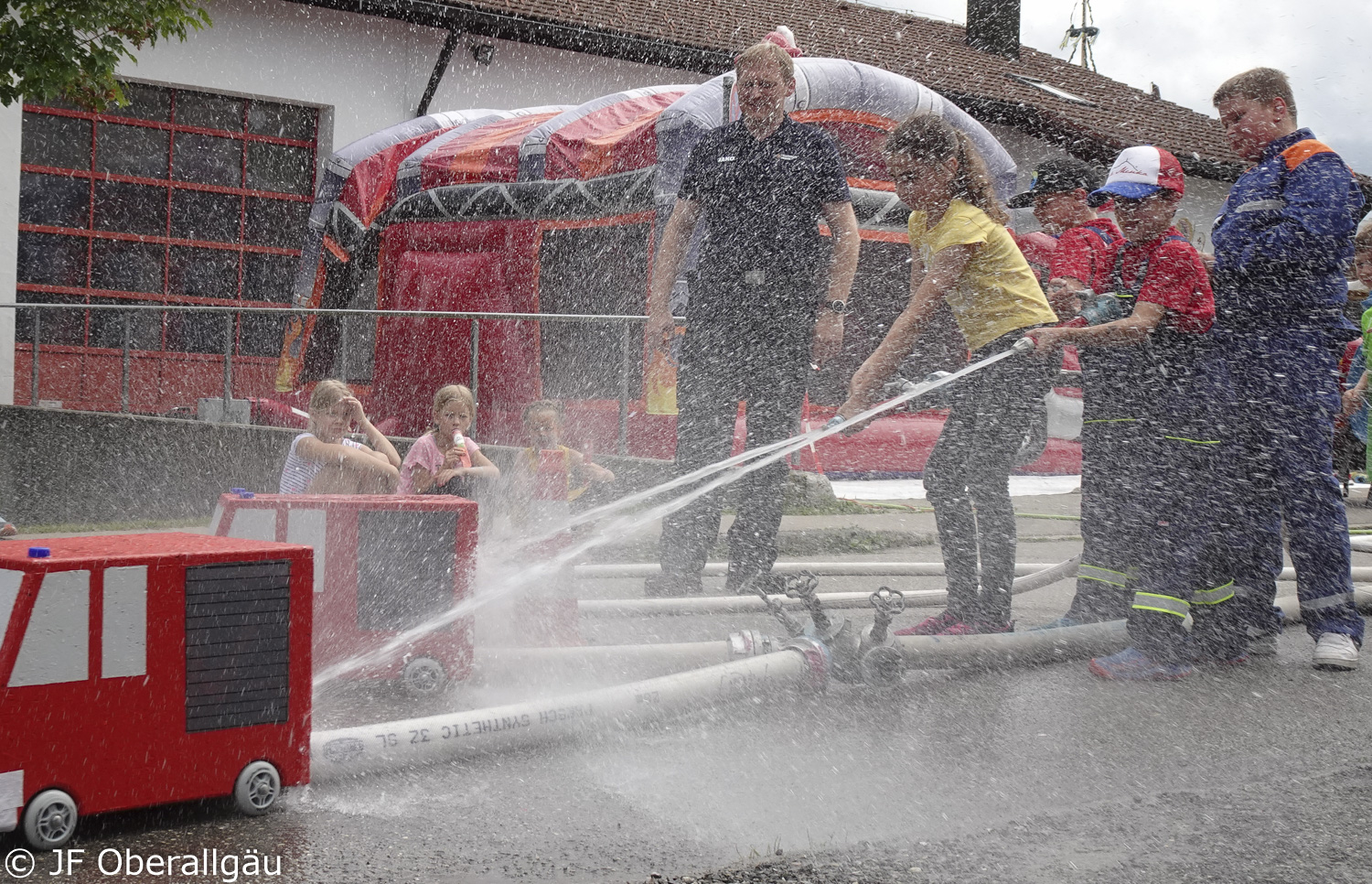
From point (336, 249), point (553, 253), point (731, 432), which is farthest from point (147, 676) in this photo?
A: point (336, 249)

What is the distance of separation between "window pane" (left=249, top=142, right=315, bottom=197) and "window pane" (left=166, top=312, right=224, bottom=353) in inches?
86.1

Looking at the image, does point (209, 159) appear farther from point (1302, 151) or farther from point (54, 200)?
point (1302, 151)

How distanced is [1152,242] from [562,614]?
102 inches

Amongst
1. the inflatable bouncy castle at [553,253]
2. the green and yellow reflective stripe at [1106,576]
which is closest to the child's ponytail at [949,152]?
the green and yellow reflective stripe at [1106,576]

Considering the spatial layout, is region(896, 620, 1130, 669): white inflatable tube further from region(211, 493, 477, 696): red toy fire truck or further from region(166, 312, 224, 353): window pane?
region(166, 312, 224, 353): window pane

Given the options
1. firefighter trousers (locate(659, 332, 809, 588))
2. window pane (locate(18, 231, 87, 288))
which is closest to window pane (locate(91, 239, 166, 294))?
window pane (locate(18, 231, 87, 288))

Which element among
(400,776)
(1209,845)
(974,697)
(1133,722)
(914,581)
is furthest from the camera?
(914,581)

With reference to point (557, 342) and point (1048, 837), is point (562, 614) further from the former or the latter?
point (557, 342)

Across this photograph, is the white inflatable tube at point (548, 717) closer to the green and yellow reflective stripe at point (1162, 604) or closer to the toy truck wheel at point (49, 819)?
the toy truck wheel at point (49, 819)

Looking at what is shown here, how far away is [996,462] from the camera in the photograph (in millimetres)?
4527

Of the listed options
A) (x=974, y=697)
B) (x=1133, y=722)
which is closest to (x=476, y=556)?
(x=974, y=697)

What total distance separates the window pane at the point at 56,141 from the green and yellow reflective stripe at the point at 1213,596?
51.6 feet

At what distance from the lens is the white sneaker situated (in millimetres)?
4316

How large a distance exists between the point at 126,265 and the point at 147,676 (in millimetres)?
15866
